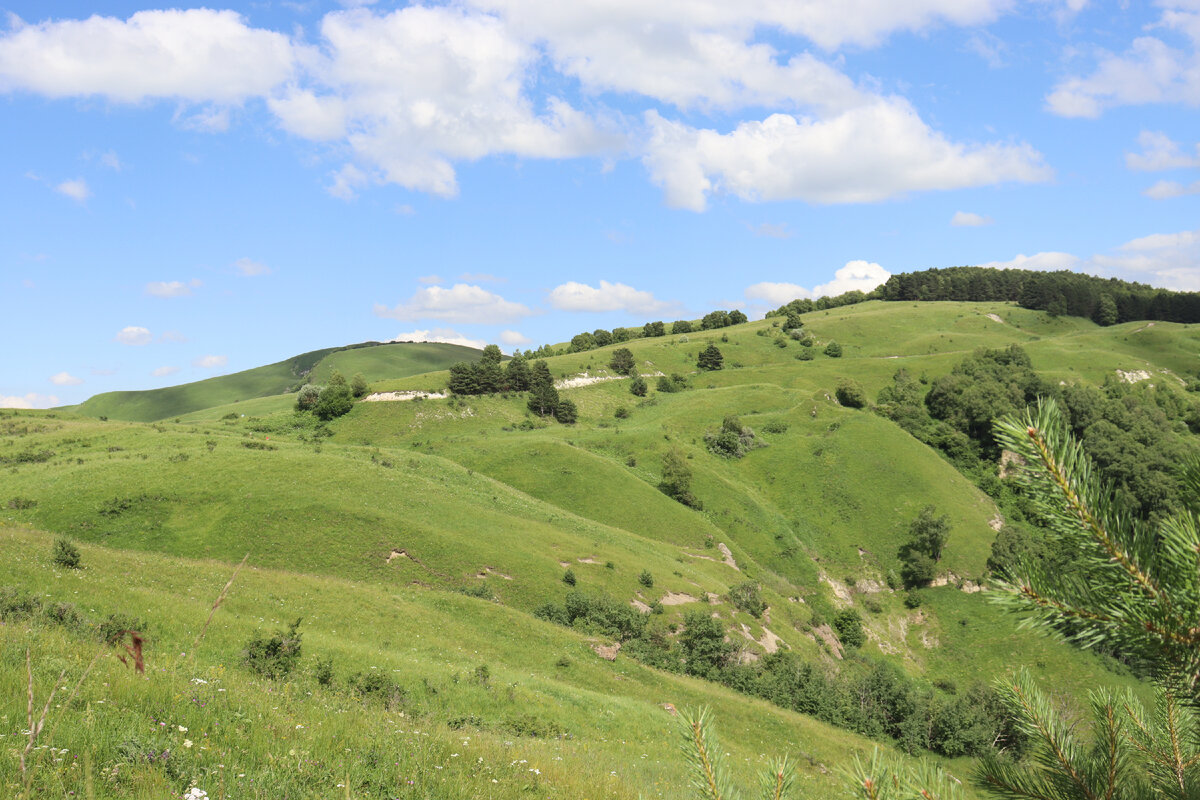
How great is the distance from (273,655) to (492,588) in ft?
67.3

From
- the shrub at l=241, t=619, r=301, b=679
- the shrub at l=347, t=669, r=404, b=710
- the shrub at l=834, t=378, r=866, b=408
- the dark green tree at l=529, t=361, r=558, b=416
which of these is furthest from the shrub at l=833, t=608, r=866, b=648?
the shrub at l=834, t=378, r=866, b=408

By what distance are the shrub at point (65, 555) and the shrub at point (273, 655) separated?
30.3 ft

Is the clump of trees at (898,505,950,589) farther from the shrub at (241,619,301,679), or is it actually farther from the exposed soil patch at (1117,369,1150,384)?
the exposed soil patch at (1117,369,1150,384)

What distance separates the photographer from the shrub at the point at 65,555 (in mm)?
22328

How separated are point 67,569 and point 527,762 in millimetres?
20749

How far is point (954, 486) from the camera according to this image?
75.6 meters

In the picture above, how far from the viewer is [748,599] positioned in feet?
150

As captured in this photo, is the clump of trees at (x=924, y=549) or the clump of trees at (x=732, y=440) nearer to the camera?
the clump of trees at (x=924, y=549)

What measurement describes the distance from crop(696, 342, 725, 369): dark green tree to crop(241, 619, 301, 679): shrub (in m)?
109

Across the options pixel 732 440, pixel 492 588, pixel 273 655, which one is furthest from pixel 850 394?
pixel 273 655

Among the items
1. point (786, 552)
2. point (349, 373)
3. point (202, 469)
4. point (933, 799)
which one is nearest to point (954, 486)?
point (786, 552)

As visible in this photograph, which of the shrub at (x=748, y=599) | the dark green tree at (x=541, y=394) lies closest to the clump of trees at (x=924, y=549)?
the shrub at (x=748, y=599)

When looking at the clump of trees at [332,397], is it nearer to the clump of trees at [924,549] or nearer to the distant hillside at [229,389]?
the clump of trees at [924,549]

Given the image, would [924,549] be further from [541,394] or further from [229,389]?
[229,389]
